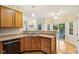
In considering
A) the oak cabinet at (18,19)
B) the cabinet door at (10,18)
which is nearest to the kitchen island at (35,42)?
the oak cabinet at (18,19)

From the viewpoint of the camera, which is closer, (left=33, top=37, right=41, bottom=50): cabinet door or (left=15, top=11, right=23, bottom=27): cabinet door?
(left=15, top=11, right=23, bottom=27): cabinet door

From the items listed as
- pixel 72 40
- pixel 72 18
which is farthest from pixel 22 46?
pixel 72 18

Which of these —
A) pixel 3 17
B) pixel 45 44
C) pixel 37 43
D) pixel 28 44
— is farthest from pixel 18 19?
pixel 45 44

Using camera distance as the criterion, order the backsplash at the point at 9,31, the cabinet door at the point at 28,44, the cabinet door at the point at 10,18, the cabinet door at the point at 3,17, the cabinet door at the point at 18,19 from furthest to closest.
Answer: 1. the cabinet door at the point at 28,44
2. the cabinet door at the point at 18,19
3. the backsplash at the point at 9,31
4. the cabinet door at the point at 10,18
5. the cabinet door at the point at 3,17

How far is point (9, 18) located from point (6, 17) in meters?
0.14

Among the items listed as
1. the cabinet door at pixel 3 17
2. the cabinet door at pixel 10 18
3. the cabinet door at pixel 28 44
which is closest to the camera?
the cabinet door at pixel 3 17

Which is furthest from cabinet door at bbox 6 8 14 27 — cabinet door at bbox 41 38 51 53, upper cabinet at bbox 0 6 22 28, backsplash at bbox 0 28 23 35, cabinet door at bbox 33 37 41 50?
cabinet door at bbox 41 38 51 53

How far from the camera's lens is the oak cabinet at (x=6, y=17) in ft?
10.3

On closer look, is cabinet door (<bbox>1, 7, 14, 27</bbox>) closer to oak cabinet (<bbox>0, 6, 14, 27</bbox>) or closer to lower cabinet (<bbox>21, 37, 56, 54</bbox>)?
oak cabinet (<bbox>0, 6, 14, 27</bbox>)

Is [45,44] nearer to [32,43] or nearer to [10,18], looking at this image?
[32,43]

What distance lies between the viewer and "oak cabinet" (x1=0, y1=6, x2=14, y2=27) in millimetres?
3138

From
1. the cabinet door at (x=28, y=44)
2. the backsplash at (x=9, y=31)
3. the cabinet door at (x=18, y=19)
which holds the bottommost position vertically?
the cabinet door at (x=28, y=44)

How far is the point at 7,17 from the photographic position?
3334 mm

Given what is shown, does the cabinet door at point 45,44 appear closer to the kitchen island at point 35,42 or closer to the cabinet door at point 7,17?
the kitchen island at point 35,42
